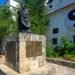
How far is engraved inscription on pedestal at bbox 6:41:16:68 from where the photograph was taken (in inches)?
295

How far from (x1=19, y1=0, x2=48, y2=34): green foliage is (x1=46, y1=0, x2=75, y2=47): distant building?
0.76 metres

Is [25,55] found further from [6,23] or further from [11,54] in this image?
[6,23]

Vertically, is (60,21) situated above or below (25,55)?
above

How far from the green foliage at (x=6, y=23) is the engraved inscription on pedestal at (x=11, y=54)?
1208cm

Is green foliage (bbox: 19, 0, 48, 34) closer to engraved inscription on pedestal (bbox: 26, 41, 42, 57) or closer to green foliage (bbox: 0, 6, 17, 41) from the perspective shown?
green foliage (bbox: 0, 6, 17, 41)

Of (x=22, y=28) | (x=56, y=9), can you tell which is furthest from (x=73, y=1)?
(x=22, y=28)

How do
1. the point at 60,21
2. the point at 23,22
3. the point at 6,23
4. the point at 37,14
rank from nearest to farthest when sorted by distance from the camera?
the point at 23,22, the point at 60,21, the point at 6,23, the point at 37,14

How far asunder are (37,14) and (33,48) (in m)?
14.6

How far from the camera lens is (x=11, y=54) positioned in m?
7.86

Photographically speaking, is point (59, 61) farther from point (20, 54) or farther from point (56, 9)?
point (56, 9)

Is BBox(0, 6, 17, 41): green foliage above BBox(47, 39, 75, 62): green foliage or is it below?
above

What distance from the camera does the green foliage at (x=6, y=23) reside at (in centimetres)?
2098

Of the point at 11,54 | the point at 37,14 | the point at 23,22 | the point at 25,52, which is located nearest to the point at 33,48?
the point at 25,52

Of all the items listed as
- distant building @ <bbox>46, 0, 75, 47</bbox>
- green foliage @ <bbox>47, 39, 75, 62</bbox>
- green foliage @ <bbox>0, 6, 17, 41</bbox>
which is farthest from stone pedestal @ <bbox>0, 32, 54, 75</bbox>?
green foliage @ <bbox>0, 6, 17, 41</bbox>
